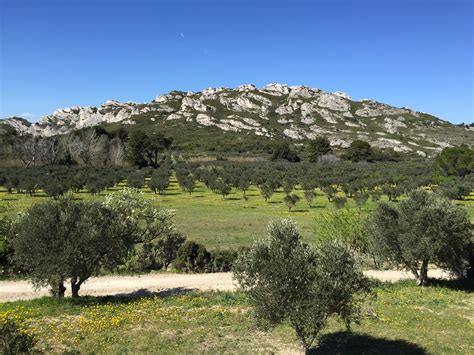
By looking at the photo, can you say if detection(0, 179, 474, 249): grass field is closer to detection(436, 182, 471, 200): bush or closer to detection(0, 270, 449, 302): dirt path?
detection(436, 182, 471, 200): bush

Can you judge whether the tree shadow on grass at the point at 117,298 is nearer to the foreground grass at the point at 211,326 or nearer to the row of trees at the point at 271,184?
the foreground grass at the point at 211,326

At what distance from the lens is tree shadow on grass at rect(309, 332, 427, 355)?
1881 cm

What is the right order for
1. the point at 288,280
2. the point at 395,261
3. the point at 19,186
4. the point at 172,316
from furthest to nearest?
the point at 19,186, the point at 395,261, the point at 172,316, the point at 288,280

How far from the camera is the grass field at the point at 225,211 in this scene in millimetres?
43141

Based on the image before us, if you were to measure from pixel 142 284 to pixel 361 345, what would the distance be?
16.2 metres

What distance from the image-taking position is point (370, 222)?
30875mm

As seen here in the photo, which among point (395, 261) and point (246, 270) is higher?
point (246, 270)

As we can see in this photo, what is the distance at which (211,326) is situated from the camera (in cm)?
2170

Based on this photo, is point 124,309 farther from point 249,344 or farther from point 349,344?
point 349,344

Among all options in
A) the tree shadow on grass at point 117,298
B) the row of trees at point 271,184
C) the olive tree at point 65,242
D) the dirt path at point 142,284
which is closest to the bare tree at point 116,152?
the row of trees at point 271,184

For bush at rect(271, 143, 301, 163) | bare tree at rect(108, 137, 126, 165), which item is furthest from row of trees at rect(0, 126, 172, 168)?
bush at rect(271, 143, 301, 163)

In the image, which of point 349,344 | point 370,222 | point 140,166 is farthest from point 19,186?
point 349,344

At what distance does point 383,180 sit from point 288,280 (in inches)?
3378

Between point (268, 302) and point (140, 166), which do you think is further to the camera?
point (140, 166)
